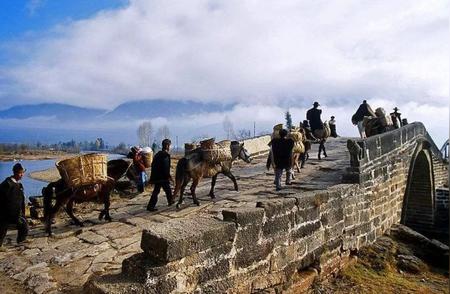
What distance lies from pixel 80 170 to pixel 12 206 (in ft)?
4.28

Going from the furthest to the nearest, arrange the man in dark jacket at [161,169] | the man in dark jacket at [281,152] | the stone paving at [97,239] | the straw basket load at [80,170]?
the man in dark jacket at [281,152] < the man in dark jacket at [161,169] < the straw basket load at [80,170] < the stone paving at [97,239]

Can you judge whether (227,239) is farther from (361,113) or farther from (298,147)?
(361,113)

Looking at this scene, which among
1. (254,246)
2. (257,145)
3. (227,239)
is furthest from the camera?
(257,145)

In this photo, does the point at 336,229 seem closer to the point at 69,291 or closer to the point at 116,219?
the point at 116,219

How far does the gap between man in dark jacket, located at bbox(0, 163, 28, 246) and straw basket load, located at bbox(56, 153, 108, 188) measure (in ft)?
2.53

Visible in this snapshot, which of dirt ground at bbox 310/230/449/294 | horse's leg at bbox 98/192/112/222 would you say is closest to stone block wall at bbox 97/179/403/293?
dirt ground at bbox 310/230/449/294

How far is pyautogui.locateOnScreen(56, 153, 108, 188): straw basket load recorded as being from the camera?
271 inches

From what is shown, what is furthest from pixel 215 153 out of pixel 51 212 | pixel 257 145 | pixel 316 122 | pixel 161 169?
pixel 257 145

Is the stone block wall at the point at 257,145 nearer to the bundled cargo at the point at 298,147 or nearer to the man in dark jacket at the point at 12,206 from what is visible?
the bundled cargo at the point at 298,147

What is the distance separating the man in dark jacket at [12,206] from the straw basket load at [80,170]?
77cm

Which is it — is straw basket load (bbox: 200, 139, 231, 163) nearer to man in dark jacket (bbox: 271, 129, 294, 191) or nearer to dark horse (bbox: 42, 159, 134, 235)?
man in dark jacket (bbox: 271, 129, 294, 191)

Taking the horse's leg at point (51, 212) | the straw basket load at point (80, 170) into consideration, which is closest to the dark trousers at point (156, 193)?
the straw basket load at point (80, 170)

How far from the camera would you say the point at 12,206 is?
266 inches

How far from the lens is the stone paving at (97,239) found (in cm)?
518
